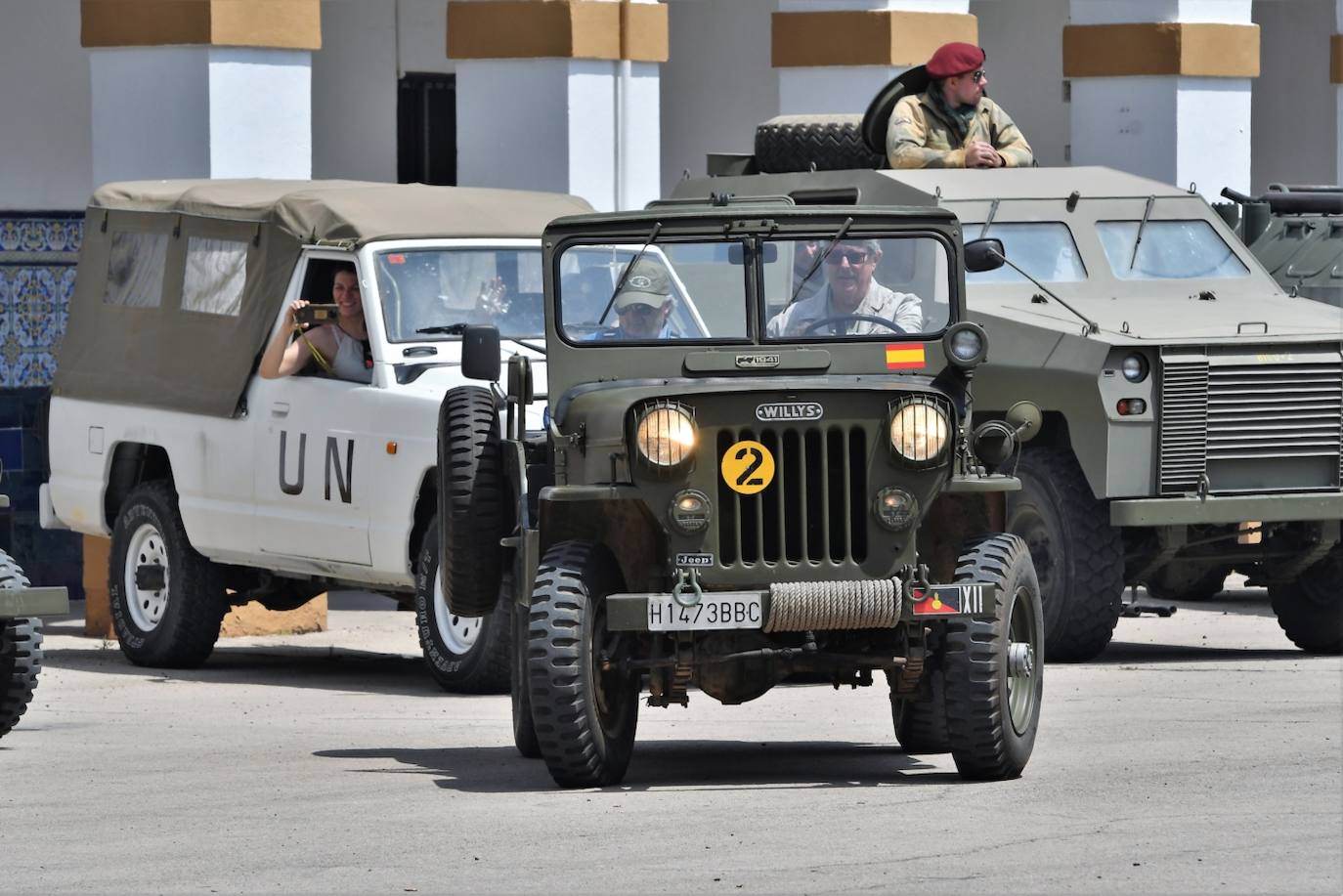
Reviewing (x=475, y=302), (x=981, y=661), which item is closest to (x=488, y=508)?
(x=981, y=661)

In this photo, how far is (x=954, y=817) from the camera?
8.49 m

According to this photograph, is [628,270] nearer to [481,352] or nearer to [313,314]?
[481,352]

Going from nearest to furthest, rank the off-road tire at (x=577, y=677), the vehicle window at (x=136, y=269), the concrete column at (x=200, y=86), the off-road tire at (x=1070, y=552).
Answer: the off-road tire at (x=577, y=677), the off-road tire at (x=1070, y=552), the vehicle window at (x=136, y=269), the concrete column at (x=200, y=86)

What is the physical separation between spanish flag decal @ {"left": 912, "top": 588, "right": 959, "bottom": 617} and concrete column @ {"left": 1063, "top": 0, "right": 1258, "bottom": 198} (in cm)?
963

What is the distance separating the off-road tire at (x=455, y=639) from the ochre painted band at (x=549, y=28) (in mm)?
4798

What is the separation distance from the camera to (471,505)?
10.0 metres

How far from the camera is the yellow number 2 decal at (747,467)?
9.18 meters

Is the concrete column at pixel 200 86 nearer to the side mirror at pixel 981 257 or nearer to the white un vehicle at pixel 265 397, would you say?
the white un vehicle at pixel 265 397

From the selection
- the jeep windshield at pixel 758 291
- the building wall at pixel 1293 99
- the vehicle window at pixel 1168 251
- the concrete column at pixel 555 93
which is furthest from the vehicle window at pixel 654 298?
the building wall at pixel 1293 99

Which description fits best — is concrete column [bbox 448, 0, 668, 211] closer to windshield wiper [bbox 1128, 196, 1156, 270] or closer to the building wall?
windshield wiper [bbox 1128, 196, 1156, 270]

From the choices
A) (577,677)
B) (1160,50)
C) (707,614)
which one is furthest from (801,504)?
(1160,50)

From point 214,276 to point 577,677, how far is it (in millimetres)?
5484

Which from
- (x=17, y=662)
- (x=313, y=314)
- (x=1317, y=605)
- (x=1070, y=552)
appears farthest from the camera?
(x=1317, y=605)

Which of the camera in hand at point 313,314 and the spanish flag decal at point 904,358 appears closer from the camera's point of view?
the spanish flag decal at point 904,358
